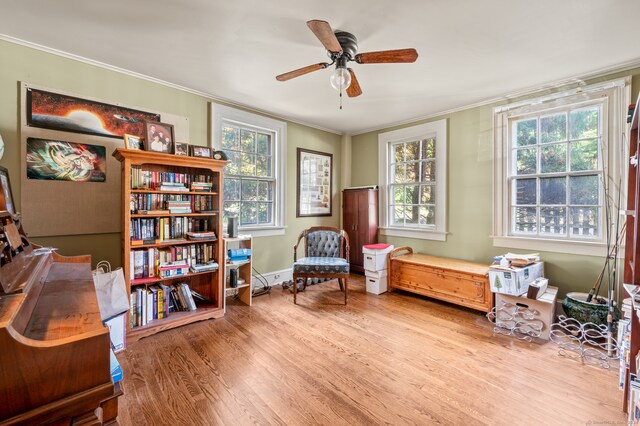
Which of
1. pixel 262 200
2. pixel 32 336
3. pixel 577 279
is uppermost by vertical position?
pixel 262 200

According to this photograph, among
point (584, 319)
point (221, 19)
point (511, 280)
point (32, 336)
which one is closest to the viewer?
point (32, 336)

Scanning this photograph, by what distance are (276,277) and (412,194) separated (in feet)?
7.87

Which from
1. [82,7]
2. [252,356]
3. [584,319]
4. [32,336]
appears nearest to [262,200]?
[252,356]

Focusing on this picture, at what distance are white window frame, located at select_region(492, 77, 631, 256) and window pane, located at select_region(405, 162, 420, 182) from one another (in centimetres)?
107

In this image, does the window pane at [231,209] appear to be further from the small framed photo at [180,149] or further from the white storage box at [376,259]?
the white storage box at [376,259]

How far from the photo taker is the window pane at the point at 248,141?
3.84m

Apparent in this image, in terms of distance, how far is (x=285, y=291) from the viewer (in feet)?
12.9

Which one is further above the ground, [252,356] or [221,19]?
[221,19]

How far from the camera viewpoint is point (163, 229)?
9.05ft

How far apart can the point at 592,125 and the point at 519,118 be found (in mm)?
652

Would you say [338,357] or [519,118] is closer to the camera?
[338,357]

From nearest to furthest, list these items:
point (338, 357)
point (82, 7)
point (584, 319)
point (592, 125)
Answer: point (82, 7) → point (338, 357) → point (584, 319) → point (592, 125)

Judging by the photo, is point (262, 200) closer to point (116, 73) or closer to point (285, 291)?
point (285, 291)

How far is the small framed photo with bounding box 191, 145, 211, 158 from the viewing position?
2.86m
